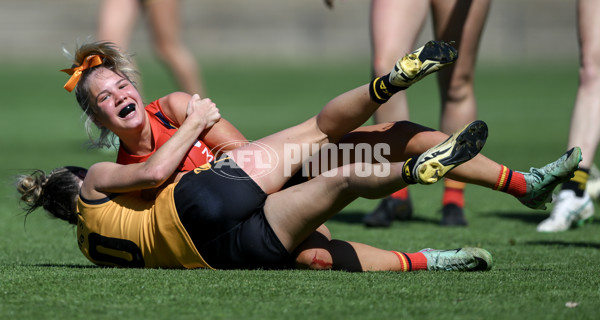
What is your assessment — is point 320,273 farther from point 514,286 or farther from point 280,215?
point 514,286

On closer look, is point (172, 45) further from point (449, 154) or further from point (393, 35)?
point (449, 154)

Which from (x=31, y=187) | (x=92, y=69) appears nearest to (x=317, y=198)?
(x=92, y=69)

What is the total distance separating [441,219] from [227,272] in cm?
219

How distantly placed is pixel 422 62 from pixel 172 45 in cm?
499

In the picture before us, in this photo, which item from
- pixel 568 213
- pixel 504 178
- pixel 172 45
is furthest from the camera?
pixel 172 45

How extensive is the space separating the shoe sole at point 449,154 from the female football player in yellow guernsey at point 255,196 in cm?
2

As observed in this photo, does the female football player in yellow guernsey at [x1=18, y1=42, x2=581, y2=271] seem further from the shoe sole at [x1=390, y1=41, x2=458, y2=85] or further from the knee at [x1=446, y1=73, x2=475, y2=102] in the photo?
the knee at [x1=446, y1=73, x2=475, y2=102]

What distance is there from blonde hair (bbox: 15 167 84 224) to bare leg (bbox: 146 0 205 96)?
4.24 m

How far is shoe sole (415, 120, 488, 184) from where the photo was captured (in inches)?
118

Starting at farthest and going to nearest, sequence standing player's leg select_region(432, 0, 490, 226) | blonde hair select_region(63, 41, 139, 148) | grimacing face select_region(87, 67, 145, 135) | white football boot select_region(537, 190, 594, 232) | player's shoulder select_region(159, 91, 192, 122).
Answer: standing player's leg select_region(432, 0, 490, 226)
white football boot select_region(537, 190, 594, 232)
player's shoulder select_region(159, 91, 192, 122)
blonde hair select_region(63, 41, 139, 148)
grimacing face select_region(87, 67, 145, 135)

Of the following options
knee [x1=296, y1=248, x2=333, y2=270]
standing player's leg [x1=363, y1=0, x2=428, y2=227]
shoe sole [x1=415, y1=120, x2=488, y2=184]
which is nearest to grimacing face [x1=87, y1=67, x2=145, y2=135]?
knee [x1=296, y1=248, x2=333, y2=270]

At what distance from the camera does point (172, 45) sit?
7.94m

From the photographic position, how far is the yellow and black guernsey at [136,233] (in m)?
3.36

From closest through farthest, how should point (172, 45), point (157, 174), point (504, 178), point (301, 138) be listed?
point (157, 174) → point (504, 178) → point (301, 138) → point (172, 45)
